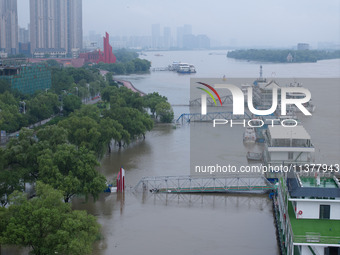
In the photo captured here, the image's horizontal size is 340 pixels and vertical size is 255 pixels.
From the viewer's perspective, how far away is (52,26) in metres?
43.8

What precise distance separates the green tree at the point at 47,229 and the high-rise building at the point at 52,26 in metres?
39.1

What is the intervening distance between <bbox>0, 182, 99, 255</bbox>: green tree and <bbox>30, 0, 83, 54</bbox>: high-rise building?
39.1 meters

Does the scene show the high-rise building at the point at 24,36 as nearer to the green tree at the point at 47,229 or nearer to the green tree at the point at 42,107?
the green tree at the point at 42,107

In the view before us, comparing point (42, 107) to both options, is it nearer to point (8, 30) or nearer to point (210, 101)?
→ point (210, 101)

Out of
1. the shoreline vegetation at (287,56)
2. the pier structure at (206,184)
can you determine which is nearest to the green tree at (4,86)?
the pier structure at (206,184)

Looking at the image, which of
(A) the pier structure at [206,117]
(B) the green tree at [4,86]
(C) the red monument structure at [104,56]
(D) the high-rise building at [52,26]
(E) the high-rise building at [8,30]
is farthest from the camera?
(D) the high-rise building at [52,26]

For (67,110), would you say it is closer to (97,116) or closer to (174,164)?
(97,116)

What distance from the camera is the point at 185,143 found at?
401 inches

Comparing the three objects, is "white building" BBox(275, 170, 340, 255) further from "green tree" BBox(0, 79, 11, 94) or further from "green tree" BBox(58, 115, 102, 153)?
"green tree" BBox(0, 79, 11, 94)

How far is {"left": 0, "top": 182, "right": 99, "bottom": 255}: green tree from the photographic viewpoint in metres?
4.32

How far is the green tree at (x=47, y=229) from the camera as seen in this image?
4316mm

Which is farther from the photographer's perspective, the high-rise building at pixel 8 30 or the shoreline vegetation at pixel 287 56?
the shoreline vegetation at pixel 287 56

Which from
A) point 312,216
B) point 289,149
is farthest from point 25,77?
point 312,216

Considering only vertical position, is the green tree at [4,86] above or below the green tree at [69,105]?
above
